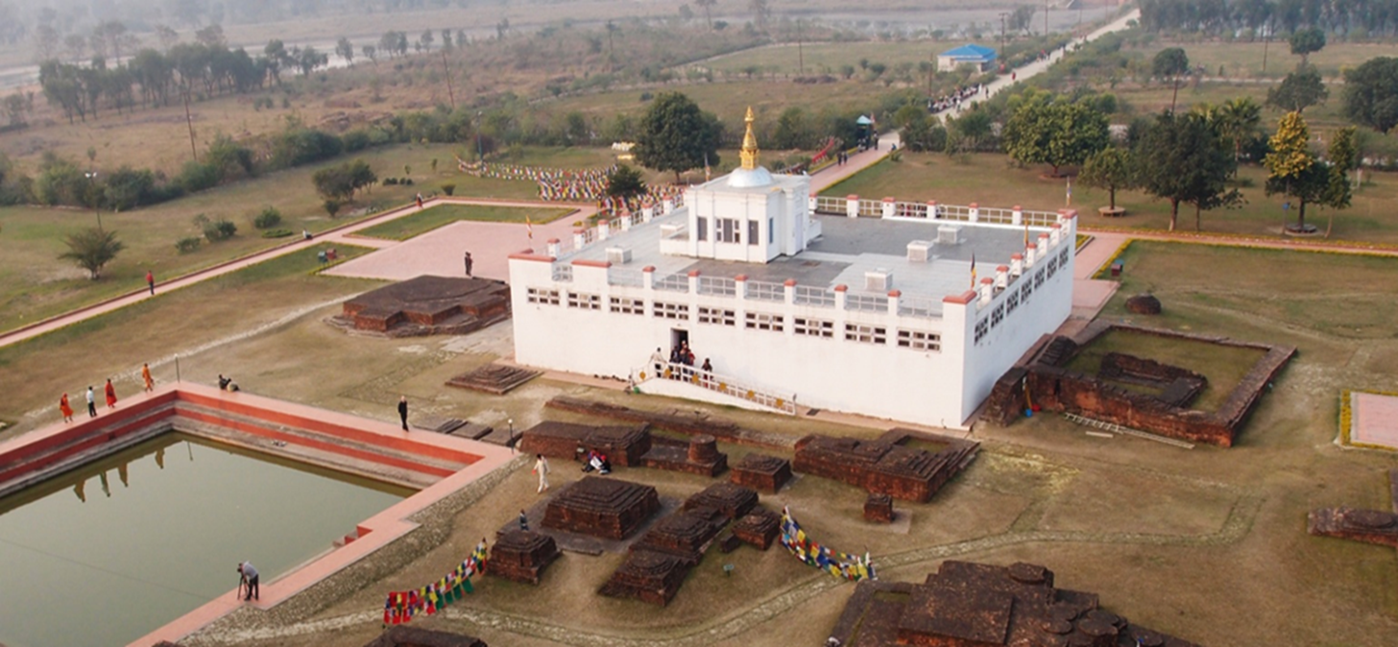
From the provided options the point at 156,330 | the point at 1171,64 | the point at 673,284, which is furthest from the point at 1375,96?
the point at 156,330

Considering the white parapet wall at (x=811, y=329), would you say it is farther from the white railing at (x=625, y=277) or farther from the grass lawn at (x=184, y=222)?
the grass lawn at (x=184, y=222)

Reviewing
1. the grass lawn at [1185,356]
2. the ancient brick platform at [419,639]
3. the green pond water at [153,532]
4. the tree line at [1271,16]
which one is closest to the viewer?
the ancient brick platform at [419,639]

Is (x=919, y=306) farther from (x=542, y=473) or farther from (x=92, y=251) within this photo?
(x=92, y=251)

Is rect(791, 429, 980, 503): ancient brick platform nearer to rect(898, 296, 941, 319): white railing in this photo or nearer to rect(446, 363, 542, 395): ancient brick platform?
rect(898, 296, 941, 319): white railing

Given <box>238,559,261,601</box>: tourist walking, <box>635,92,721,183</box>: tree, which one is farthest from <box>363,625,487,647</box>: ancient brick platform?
<box>635,92,721,183</box>: tree

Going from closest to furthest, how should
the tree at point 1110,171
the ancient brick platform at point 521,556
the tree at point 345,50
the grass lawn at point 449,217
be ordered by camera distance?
the ancient brick platform at point 521,556 < the tree at point 1110,171 < the grass lawn at point 449,217 < the tree at point 345,50

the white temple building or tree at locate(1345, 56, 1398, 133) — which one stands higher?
tree at locate(1345, 56, 1398, 133)

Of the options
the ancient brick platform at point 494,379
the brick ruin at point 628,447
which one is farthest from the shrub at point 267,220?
the brick ruin at point 628,447
